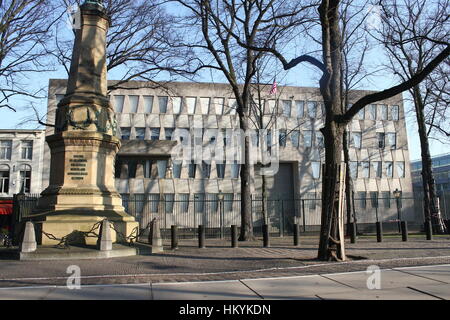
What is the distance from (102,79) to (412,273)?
11.8 m

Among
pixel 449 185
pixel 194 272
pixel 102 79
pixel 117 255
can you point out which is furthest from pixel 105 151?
pixel 449 185

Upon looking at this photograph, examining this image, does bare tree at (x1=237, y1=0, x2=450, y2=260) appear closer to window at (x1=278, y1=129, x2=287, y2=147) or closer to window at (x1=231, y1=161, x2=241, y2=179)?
window at (x1=231, y1=161, x2=241, y2=179)

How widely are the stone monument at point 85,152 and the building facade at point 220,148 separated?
22.8 meters

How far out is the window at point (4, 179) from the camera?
133ft

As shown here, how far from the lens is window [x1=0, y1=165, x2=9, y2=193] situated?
40.5 metres

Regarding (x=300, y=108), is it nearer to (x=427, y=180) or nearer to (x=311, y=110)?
(x=311, y=110)

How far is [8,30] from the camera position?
18.6 m

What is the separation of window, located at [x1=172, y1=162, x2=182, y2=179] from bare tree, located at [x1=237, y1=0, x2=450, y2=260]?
2789 cm

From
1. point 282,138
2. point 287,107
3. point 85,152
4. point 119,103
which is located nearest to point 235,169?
point 282,138

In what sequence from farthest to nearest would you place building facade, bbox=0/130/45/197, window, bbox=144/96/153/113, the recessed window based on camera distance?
the recessed window < building facade, bbox=0/130/45/197 < window, bbox=144/96/153/113

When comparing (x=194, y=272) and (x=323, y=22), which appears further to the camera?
(x=323, y=22)

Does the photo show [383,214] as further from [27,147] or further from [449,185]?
[449,185]

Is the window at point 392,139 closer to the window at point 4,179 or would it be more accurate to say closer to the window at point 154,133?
the window at point 154,133

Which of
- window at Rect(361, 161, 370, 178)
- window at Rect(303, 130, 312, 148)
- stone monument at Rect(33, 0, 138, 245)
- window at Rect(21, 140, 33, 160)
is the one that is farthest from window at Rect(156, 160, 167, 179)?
stone monument at Rect(33, 0, 138, 245)
